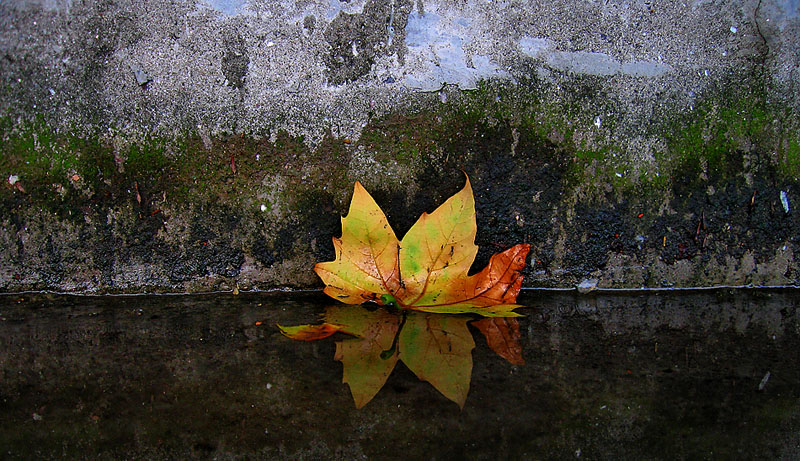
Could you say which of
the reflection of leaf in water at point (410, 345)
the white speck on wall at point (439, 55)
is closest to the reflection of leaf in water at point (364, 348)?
the reflection of leaf in water at point (410, 345)

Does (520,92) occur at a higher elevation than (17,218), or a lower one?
higher

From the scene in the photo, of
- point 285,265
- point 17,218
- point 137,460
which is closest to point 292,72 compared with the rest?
point 285,265

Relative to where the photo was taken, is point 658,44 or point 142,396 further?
point 658,44

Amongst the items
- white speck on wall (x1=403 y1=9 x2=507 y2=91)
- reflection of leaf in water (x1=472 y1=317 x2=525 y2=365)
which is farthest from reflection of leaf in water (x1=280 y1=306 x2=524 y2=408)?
white speck on wall (x1=403 y1=9 x2=507 y2=91)

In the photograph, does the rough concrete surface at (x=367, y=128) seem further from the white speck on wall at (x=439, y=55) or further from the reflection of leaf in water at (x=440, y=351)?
the reflection of leaf in water at (x=440, y=351)

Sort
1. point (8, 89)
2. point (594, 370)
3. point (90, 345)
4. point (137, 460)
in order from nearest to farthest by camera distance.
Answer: point (137, 460)
point (594, 370)
point (90, 345)
point (8, 89)

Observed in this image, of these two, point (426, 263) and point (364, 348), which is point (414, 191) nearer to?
point (426, 263)

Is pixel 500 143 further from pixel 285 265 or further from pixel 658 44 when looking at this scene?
pixel 285 265
